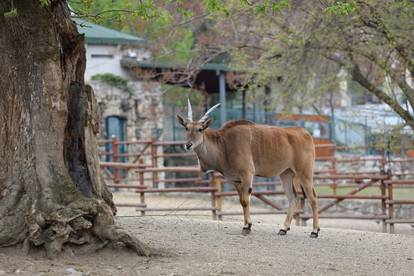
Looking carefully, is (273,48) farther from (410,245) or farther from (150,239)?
(150,239)

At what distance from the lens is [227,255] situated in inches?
355

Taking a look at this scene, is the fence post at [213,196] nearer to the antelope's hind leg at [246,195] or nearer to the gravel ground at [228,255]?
the gravel ground at [228,255]

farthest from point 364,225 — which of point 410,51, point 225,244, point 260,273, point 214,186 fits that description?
point 260,273

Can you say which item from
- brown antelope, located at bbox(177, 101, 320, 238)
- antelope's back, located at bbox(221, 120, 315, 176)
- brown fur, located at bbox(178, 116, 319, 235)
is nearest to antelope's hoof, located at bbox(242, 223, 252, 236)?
brown antelope, located at bbox(177, 101, 320, 238)

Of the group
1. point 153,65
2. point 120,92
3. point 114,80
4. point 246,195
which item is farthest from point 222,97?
point 246,195

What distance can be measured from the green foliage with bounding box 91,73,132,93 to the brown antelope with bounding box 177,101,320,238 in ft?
56.6

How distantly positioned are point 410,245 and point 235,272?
168 inches

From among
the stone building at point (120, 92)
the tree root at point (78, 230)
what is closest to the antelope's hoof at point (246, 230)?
the tree root at point (78, 230)

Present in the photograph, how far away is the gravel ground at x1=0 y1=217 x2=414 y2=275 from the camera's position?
7949 mm

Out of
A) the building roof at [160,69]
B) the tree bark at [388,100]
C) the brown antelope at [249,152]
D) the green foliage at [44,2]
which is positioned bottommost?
the brown antelope at [249,152]

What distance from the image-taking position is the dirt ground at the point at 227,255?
7953 millimetres

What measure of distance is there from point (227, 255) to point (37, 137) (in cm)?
234

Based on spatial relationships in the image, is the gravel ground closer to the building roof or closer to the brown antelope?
the brown antelope

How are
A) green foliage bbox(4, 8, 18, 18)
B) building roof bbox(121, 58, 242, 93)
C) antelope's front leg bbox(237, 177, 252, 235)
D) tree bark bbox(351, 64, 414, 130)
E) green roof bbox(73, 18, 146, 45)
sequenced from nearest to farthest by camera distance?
green foliage bbox(4, 8, 18, 18) < antelope's front leg bbox(237, 177, 252, 235) < tree bark bbox(351, 64, 414, 130) < building roof bbox(121, 58, 242, 93) < green roof bbox(73, 18, 146, 45)
